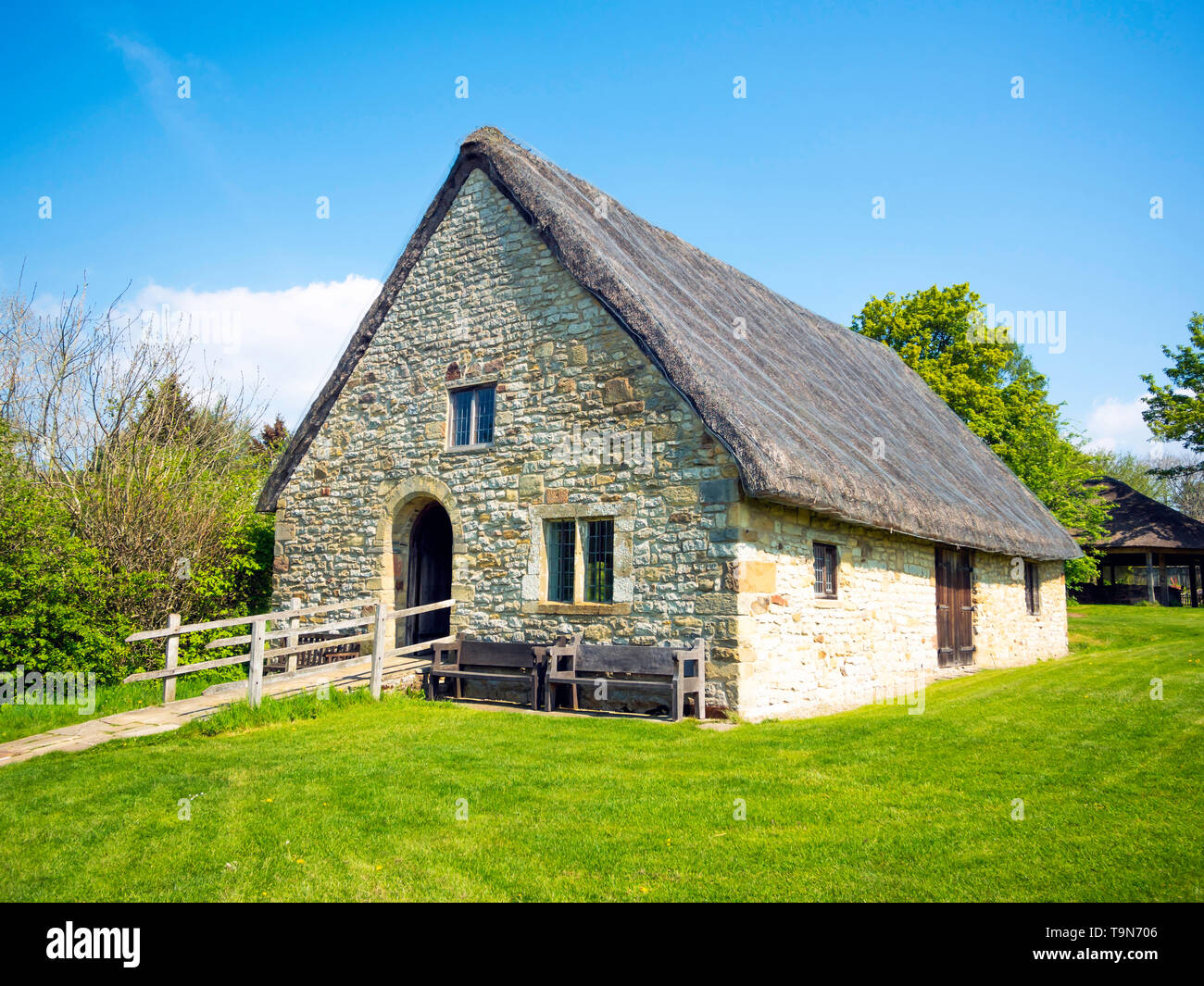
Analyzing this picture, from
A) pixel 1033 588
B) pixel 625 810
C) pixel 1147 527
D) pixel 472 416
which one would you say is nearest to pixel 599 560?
pixel 472 416

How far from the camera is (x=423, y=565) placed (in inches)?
545

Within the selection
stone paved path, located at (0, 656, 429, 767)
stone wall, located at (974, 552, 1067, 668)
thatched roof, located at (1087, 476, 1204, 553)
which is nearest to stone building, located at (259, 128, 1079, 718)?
stone wall, located at (974, 552, 1067, 668)

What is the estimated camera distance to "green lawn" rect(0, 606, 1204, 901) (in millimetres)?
4680

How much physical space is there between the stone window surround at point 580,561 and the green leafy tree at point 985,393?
18.0m

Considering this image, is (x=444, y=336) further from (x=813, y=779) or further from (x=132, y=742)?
(x=813, y=779)

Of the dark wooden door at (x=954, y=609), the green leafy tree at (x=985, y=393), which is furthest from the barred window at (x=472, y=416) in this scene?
the green leafy tree at (x=985, y=393)

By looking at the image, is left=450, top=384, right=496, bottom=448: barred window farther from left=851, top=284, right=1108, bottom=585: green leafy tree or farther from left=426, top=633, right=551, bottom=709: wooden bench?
left=851, top=284, right=1108, bottom=585: green leafy tree

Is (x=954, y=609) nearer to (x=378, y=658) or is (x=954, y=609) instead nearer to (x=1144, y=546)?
(x=378, y=658)

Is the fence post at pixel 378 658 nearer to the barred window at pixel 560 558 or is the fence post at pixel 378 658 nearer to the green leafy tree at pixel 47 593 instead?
the barred window at pixel 560 558

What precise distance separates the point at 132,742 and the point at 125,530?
5342 mm

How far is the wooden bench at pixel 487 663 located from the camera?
10531mm

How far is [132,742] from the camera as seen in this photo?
849cm

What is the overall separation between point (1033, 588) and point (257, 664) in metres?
16.4
